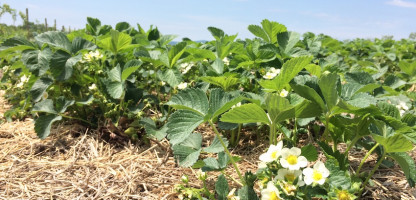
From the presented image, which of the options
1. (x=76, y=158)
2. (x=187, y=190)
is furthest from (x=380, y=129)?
(x=76, y=158)

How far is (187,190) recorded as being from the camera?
1213 millimetres

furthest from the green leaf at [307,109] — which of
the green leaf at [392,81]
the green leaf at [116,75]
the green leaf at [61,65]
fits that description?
the green leaf at [61,65]

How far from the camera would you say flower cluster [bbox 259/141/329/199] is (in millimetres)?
969

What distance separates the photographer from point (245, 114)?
108cm

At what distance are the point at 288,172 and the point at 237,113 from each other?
25 centimetres

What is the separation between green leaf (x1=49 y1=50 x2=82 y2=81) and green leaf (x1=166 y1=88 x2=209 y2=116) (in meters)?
0.93

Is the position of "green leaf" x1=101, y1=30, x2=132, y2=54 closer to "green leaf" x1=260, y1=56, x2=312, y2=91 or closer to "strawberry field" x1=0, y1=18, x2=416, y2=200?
"strawberry field" x1=0, y1=18, x2=416, y2=200

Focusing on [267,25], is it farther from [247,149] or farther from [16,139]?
[16,139]

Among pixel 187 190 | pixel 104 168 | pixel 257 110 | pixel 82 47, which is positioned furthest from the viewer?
pixel 82 47

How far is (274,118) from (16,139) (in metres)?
1.70

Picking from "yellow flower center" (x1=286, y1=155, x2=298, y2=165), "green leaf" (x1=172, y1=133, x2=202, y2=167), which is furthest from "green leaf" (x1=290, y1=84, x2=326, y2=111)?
"green leaf" (x1=172, y1=133, x2=202, y2=167)

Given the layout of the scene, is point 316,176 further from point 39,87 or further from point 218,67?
point 39,87

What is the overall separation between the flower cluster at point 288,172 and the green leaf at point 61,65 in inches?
53.4

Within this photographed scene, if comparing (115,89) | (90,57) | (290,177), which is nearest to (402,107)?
(290,177)
